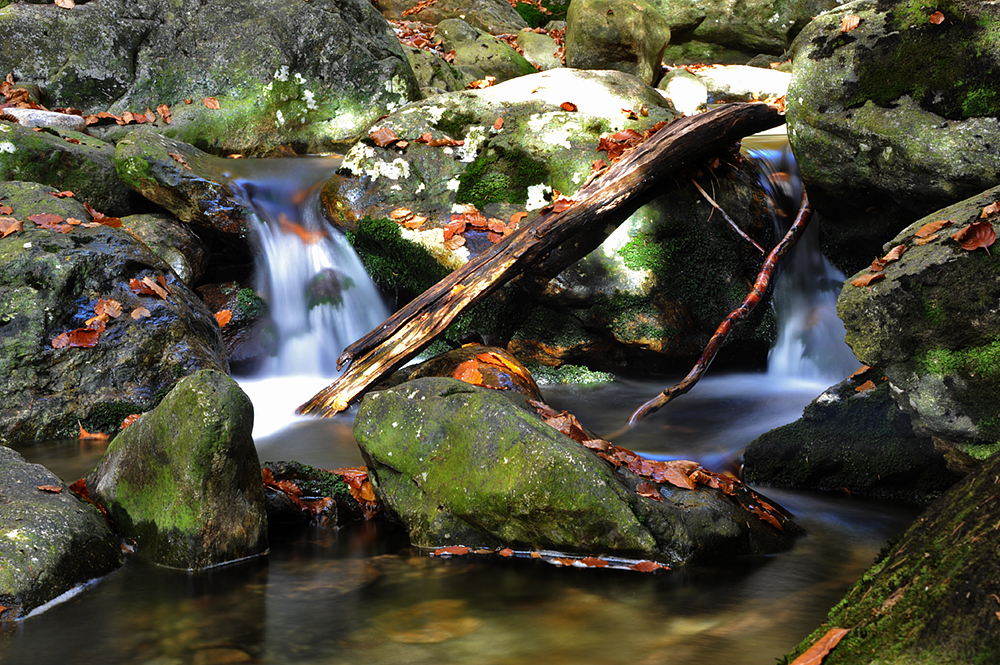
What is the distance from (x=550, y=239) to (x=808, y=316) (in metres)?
2.76

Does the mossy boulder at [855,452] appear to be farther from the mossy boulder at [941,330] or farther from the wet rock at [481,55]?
the wet rock at [481,55]

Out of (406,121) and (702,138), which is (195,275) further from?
(702,138)

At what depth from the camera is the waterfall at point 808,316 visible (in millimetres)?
7242

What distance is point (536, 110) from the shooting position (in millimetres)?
8344

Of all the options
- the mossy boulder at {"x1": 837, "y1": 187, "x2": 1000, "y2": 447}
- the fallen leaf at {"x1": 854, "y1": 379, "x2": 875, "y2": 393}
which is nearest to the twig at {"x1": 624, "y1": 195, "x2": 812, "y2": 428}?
the fallen leaf at {"x1": 854, "y1": 379, "x2": 875, "y2": 393}

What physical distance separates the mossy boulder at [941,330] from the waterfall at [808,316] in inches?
122

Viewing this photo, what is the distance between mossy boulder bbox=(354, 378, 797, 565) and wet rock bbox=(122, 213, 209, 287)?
4.45 meters

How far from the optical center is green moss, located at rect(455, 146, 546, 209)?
7.92 meters

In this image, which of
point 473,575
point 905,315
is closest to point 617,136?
point 905,315

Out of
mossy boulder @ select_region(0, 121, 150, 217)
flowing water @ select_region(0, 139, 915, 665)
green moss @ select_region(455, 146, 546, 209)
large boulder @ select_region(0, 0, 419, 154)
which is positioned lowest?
flowing water @ select_region(0, 139, 915, 665)

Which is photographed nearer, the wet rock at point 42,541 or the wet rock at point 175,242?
the wet rock at point 42,541

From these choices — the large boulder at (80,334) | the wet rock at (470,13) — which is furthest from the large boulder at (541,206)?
the wet rock at (470,13)

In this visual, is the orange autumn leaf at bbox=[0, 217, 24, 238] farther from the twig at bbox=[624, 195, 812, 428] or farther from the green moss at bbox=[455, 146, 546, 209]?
the twig at bbox=[624, 195, 812, 428]

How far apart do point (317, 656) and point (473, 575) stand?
2.91ft
